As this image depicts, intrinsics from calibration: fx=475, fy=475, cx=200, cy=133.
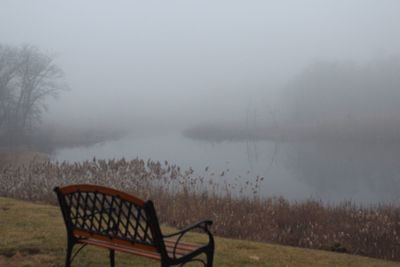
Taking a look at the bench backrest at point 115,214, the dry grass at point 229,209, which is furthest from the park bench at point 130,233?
the dry grass at point 229,209

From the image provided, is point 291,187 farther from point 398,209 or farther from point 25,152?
Result: point 25,152

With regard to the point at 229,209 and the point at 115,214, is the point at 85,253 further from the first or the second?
the point at 229,209

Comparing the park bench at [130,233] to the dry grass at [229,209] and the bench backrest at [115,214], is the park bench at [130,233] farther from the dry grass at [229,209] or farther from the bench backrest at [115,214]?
the dry grass at [229,209]

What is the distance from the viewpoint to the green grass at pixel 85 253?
5078 millimetres

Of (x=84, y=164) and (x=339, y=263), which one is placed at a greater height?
(x=84, y=164)

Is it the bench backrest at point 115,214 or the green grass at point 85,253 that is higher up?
the bench backrest at point 115,214

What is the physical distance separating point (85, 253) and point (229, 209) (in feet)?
15.7

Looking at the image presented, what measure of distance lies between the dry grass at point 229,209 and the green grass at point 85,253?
51.7 inches

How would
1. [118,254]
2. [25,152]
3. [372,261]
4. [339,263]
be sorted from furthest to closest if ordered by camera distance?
[25,152]
[372,261]
[339,263]
[118,254]

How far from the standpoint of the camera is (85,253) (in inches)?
211

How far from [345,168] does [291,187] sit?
8.46 m

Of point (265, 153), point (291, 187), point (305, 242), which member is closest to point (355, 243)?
point (305, 242)

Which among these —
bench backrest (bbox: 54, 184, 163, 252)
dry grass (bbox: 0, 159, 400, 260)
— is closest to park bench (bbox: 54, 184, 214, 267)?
bench backrest (bbox: 54, 184, 163, 252)

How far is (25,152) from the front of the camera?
115 ft
